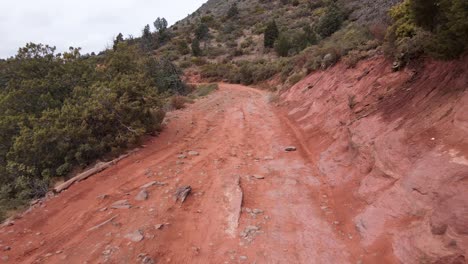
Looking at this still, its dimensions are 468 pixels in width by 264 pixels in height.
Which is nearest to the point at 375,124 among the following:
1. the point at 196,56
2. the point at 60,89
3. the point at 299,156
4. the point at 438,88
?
the point at 438,88

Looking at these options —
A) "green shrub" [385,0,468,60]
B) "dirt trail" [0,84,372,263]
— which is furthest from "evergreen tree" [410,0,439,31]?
"dirt trail" [0,84,372,263]

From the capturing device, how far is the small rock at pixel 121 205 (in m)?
6.41

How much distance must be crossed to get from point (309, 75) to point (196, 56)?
2747 cm

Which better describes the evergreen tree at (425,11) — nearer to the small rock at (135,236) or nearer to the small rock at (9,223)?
the small rock at (135,236)

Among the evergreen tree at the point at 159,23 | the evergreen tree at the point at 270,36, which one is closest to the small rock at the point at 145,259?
the evergreen tree at the point at 270,36

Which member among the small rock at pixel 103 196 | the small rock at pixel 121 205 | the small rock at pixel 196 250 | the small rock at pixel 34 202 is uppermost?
the small rock at pixel 34 202

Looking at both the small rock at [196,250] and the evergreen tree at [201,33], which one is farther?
the evergreen tree at [201,33]

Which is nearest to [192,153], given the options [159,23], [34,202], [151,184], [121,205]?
[151,184]

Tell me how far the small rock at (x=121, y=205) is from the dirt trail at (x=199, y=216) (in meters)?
0.09

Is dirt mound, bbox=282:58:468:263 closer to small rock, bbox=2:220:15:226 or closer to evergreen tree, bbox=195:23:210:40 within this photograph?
small rock, bbox=2:220:15:226

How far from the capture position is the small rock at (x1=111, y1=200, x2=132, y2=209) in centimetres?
641

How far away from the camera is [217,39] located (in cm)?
4556

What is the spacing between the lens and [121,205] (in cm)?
648

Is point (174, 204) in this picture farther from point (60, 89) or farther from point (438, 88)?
point (60, 89)
